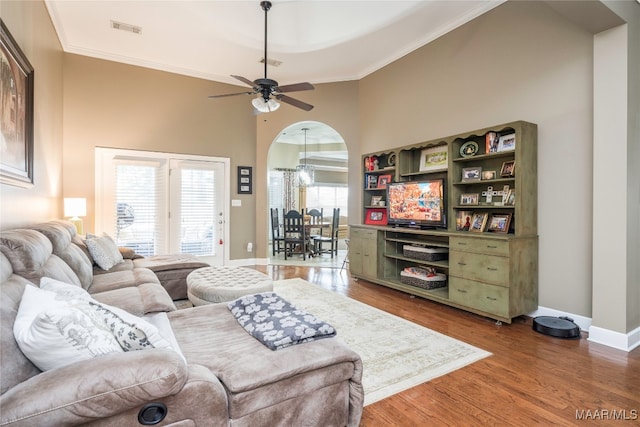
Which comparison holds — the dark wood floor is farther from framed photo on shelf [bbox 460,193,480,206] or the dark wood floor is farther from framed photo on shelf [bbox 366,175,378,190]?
framed photo on shelf [bbox 366,175,378,190]

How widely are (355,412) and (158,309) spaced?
1420 mm

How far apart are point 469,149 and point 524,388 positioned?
8.60ft

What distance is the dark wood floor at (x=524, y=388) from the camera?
1.85 meters

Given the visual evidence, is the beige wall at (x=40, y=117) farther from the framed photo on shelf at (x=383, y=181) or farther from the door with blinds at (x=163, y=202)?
the framed photo on shelf at (x=383, y=181)

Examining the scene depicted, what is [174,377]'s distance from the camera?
114cm

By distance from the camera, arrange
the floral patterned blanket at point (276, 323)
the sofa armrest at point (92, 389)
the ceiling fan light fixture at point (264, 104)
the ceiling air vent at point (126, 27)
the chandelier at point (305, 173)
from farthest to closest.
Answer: the chandelier at point (305, 173) → the ceiling air vent at point (126, 27) → the ceiling fan light fixture at point (264, 104) → the floral patterned blanket at point (276, 323) → the sofa armrest at point (92, 389)

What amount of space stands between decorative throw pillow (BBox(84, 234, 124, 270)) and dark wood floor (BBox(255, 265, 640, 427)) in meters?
3.06

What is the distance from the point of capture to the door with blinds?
5281mm

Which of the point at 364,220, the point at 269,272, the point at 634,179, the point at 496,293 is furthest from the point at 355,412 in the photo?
the point at 269,272

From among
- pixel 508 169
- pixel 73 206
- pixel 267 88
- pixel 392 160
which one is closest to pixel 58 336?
pixel 267 88

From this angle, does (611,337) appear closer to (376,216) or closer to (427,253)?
(427,253)

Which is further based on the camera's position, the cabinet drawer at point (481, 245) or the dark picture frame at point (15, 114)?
the cabinet drawer at point (481, 245)

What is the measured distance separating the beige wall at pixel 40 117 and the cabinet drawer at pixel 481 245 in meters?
3.94

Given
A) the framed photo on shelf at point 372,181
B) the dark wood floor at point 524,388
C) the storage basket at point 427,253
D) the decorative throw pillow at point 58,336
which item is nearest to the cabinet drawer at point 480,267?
the storage basket at point 427,253
